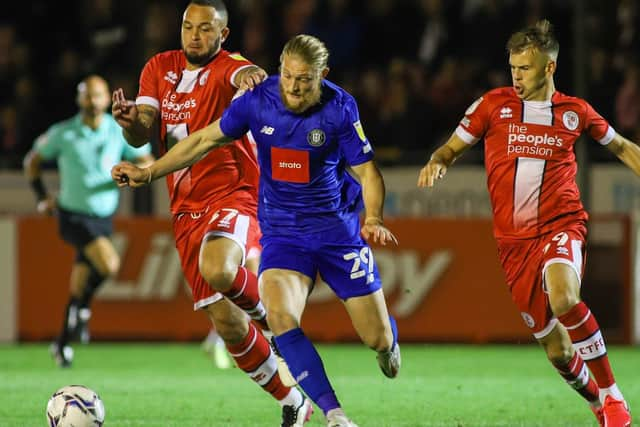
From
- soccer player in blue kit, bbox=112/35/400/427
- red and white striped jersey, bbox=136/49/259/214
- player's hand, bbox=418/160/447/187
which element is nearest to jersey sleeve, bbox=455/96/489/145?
player's hand, bbox=418/160/447/187

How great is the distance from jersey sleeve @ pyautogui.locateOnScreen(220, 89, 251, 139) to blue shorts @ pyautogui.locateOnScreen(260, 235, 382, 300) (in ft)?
2.02

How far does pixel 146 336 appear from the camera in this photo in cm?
1477

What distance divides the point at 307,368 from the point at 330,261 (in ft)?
2.20

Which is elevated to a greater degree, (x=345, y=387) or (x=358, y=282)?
(x=358, y=282)

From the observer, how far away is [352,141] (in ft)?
23.4

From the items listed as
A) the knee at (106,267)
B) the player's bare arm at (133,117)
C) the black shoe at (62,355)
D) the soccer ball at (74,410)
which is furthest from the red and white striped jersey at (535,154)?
the black shoe at (62,355)

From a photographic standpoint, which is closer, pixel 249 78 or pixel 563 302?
pixel 563 302

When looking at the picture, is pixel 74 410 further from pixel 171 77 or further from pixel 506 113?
pixel 506 113

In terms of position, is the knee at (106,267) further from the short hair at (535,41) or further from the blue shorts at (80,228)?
the short hair at (535,41)

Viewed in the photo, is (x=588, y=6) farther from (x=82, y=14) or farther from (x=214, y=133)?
(x=214, y=133)

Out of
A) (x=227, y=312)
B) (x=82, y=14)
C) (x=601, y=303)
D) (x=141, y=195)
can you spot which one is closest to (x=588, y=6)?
→ (x=601, y=303)

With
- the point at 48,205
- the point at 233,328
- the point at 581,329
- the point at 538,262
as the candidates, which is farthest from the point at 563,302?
the point at 48,205

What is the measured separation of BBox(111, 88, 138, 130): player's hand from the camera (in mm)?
7617

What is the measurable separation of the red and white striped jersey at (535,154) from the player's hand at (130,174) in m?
1.94
